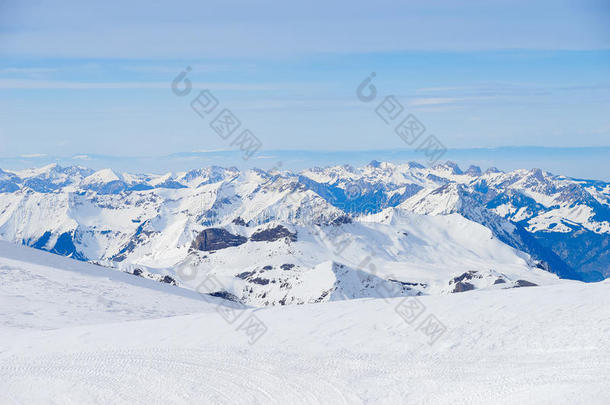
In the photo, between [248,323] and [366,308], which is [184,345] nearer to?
[248,323]

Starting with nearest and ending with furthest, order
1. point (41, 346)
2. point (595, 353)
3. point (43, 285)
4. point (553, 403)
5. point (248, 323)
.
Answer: point (553, 403) < point (595, 353) < point (41, 346) < point (248, 323) < point (43, 285)

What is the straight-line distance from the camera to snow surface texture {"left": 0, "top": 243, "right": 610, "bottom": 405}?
26047 mm

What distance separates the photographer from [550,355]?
2856 cm

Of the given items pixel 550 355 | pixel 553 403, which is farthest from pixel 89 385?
pixel 550 355

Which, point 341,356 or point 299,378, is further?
point 341,356

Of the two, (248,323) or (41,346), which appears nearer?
(41,346)

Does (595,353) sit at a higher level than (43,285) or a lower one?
lower

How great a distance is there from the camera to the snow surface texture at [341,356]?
26047mm

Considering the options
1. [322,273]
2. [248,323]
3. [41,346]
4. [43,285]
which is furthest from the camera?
[322,273]

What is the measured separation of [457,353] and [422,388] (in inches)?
200

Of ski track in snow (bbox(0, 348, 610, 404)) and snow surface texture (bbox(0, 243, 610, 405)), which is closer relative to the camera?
ski track in snow (bbox(0, 348, 610, 404))

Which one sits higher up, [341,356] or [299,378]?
[341,356]

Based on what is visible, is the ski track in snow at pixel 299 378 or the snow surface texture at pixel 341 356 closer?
the ski track in snow at pixel 299 378

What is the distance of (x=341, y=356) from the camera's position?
31.1m
